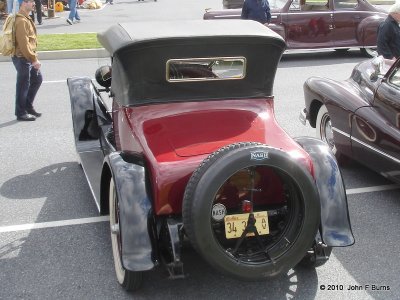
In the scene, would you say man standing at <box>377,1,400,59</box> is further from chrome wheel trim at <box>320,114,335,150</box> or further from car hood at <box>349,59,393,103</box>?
chrome wheel trim at <box>320,114,335,150</box>

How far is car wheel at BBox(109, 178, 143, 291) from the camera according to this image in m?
3.32

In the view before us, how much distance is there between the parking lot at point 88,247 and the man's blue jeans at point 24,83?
2.21 ft

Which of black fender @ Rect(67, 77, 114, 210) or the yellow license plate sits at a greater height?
the yellow license plate

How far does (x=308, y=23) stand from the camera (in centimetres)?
1095

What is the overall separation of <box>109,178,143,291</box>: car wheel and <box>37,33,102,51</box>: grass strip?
9070 millimetres

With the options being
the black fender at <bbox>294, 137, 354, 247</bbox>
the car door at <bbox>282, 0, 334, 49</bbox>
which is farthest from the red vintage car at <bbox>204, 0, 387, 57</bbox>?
the black fender at <bbox>294, 137, 354, 247</bbox>

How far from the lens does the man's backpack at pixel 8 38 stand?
6.62 metres

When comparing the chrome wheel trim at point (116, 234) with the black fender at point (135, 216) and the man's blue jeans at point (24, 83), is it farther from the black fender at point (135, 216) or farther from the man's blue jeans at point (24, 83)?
the man's blue jeans at point (24, 83)

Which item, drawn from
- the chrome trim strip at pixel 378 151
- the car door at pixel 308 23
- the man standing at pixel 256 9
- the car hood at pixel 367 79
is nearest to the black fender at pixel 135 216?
the chrome trim strip at pixel 378 151

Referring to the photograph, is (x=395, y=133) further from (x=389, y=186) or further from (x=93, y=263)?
(x=93, y=263)

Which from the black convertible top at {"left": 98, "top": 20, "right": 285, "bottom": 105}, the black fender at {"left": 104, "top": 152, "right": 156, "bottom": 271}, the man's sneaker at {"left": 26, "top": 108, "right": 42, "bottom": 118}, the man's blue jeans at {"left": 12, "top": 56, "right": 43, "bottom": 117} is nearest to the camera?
the black fender at {"left": 104, "top": 152, "right": 156, "bottom": 271}

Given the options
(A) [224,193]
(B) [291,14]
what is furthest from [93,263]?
(B) [291,14]

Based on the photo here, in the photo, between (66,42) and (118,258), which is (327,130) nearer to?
(118,258)

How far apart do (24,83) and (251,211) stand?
4.81m
